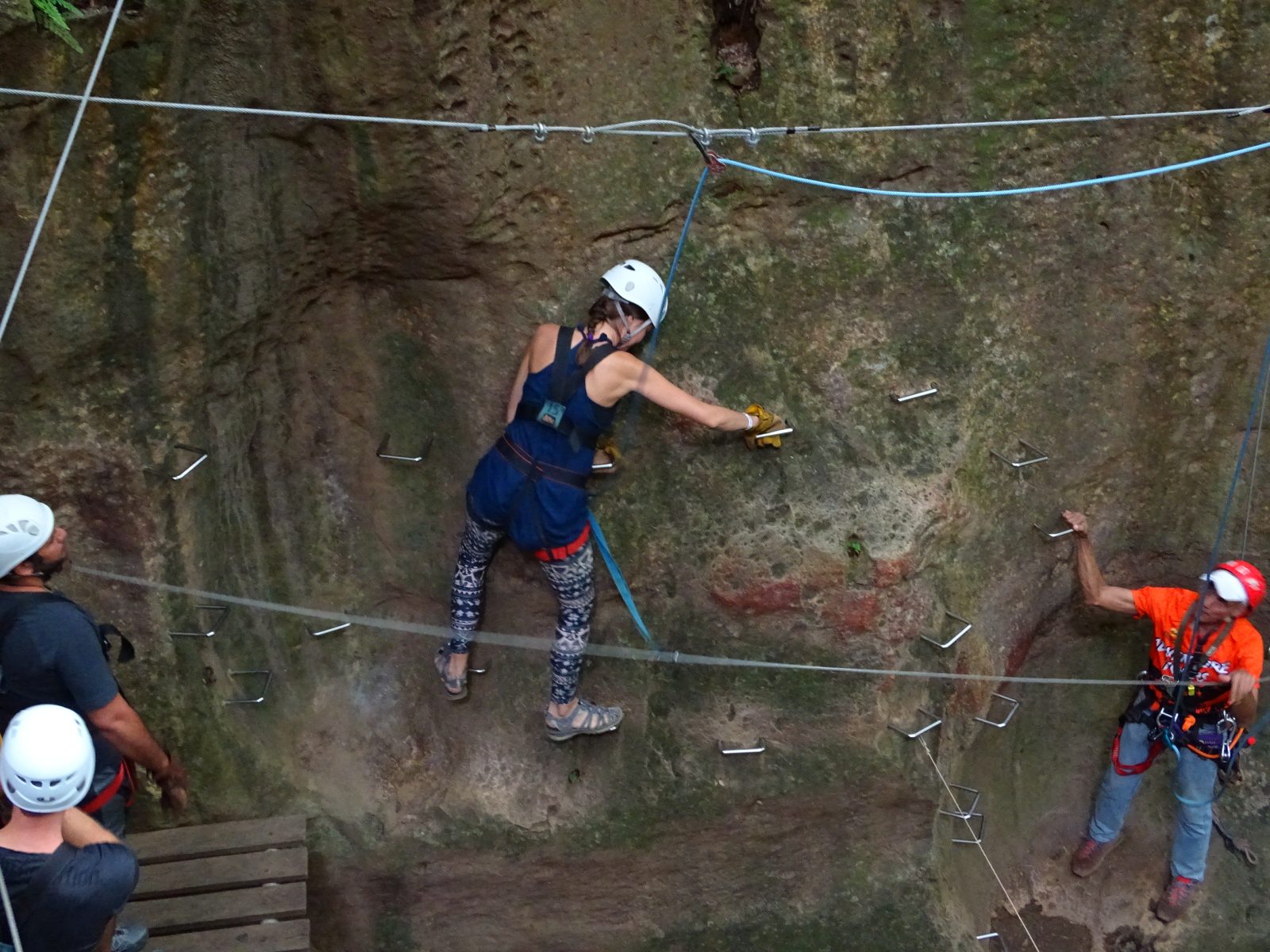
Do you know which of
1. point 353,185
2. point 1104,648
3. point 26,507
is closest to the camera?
point 26,507

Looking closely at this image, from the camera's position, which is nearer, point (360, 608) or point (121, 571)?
point (121, 571)

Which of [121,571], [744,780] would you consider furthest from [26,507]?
[744,780]

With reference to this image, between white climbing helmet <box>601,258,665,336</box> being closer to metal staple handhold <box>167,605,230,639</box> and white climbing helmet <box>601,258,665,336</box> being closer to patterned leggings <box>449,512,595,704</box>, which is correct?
patterned leggings <box>449,512,595,704</box>

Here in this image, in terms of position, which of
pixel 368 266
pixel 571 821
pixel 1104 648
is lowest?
pixel 571 821

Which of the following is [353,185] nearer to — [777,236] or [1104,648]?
[777,236]

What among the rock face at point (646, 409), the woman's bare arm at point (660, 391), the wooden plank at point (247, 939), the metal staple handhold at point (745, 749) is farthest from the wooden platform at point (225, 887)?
the woman's bare arm at point (660, 391)

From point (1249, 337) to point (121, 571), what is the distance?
14.7 feet

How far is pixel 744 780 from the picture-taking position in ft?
15.6

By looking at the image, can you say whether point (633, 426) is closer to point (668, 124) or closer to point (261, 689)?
point (668, 124)

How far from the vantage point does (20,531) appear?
3451 mm

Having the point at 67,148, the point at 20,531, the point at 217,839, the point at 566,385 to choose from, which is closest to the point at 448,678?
the point at 217,839

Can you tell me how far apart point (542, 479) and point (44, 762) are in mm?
1848

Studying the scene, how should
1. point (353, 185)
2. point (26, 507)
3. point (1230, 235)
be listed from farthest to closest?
point (1230, 235) → point (353, 185) → point (26, 507)

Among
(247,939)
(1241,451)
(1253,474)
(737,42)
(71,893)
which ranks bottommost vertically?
(247,939)
